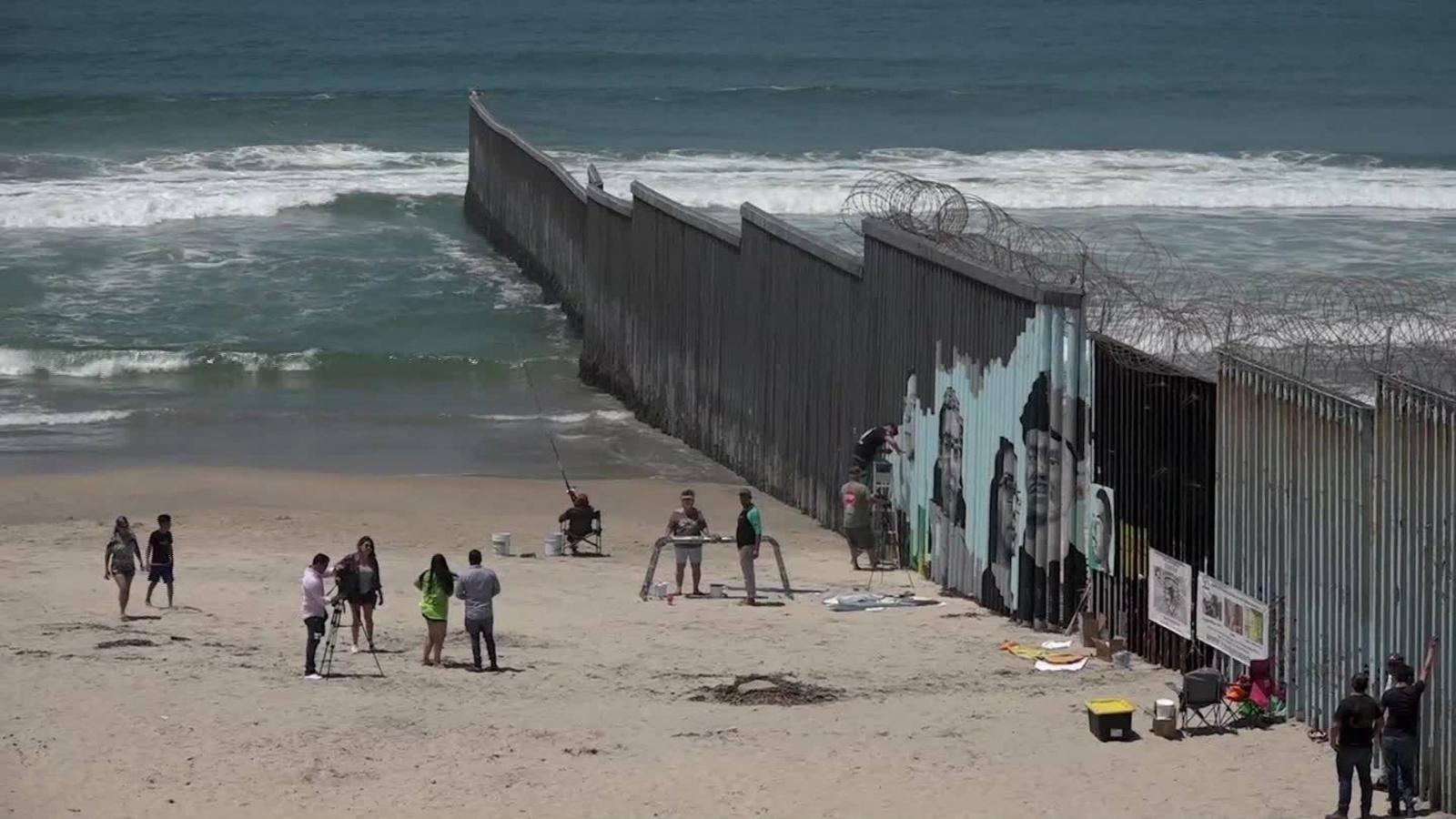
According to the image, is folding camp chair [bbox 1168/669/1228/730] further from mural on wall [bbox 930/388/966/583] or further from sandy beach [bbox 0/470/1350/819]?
mural on wall [bbox 930/388/966/583]

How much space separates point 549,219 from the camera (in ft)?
125

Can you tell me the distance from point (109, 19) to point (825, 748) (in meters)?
80.4

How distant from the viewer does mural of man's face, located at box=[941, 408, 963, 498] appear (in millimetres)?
19812

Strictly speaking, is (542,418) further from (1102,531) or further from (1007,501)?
(1102,531)

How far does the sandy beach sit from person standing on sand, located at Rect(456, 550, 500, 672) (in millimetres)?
270

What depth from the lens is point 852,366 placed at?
22.7 meters

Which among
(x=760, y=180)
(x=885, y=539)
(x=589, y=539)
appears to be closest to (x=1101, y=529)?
(x=885, y=539)

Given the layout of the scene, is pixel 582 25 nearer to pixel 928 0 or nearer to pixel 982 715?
pixel 928 0

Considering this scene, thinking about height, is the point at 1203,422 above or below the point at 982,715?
above

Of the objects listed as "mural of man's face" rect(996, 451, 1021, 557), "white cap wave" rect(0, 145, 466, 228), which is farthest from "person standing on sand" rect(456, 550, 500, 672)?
"white cap wave" rect(0, 145, 466, 228)

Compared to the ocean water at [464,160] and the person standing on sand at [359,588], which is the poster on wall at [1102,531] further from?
the ocean water at [464,160]

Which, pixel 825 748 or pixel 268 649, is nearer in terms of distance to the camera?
pixel 825 748

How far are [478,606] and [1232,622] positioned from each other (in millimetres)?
5362

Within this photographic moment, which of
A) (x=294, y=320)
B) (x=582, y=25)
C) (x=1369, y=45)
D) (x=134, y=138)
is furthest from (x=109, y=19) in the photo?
(x=294, y=320)
